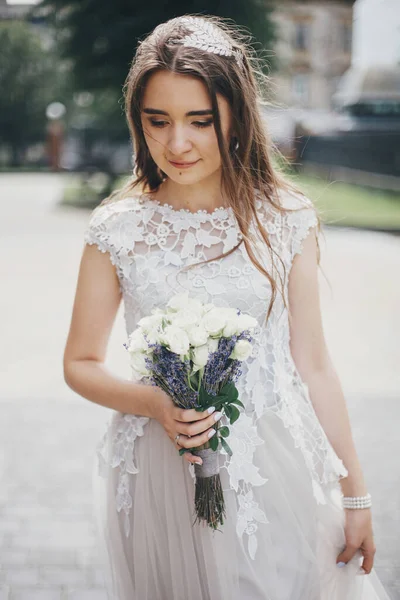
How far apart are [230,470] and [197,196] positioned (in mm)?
801

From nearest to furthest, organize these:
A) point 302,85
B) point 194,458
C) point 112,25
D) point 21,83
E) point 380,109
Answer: point 194,458 < point 112,25 < point 380,109 < point 302,85 < point 21,83

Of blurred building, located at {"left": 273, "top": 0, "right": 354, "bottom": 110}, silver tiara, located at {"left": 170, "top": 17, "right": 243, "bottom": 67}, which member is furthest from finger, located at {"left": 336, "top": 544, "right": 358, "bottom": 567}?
blurred building, located at {"left": 273, "top": 0, "right": 354, "bottom": 110}

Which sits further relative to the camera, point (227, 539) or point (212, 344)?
point (227, 539)

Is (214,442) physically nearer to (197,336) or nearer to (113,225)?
(197,336)

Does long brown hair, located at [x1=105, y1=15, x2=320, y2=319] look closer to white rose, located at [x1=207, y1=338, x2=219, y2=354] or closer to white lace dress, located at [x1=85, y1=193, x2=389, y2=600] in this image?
white lace dress, located at [x1=85, y1=193, x2=389, y2=600]

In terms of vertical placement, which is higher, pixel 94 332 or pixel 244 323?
pixel 244 323

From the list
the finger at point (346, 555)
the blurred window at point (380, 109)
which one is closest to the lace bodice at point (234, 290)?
the finger at point (346, 555)

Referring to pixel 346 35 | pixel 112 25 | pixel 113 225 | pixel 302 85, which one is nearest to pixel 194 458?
pixel 113 225

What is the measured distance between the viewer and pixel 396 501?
4.94m

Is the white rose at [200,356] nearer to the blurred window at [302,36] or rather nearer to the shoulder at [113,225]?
the shoulder at [113,225]

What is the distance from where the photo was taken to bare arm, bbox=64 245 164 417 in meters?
2.12

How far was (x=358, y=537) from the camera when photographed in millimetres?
2164

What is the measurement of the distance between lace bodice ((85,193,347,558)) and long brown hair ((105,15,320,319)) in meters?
0.04

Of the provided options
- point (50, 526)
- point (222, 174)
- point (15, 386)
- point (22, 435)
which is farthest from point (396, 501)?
point (15, 386)
